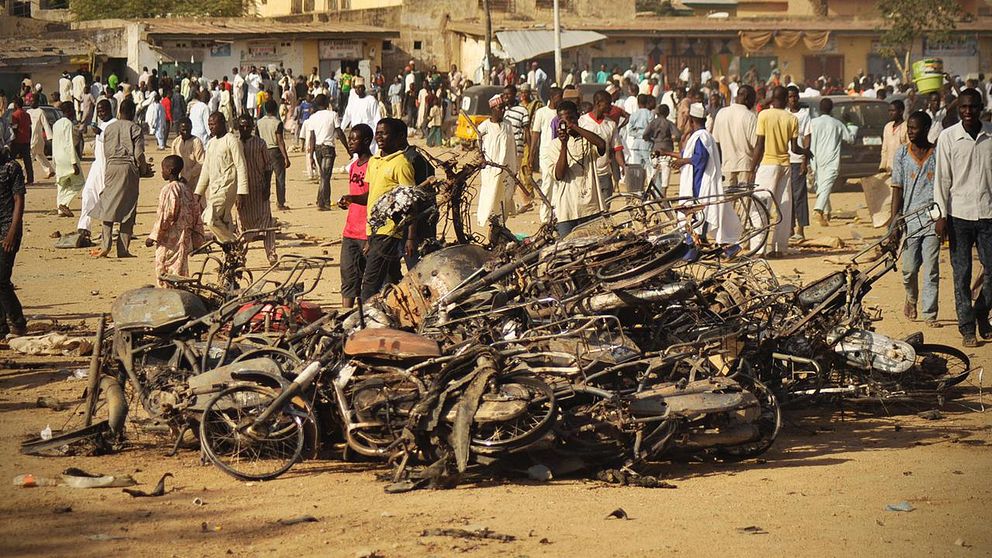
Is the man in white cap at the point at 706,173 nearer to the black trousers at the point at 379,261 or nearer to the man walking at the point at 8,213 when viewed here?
the black trousers at the point at 379,261

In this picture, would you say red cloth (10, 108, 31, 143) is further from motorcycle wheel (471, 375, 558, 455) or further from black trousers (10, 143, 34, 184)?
motorcycle wheel (471, 375, 558, 455)

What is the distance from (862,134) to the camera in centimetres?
2091

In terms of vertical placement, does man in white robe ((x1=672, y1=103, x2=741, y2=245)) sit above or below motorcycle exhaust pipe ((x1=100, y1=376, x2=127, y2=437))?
above

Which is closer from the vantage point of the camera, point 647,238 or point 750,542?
point 750,542

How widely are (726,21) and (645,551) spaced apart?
43899 millimetres

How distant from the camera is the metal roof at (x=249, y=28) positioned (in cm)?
4078

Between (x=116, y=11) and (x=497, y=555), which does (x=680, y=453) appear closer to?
(x=497, y=555)

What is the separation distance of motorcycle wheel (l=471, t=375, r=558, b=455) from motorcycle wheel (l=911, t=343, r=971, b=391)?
308cm

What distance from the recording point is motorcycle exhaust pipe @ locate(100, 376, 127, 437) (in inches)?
278

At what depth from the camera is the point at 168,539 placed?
5656mm

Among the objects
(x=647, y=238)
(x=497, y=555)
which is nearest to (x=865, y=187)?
(x=647, y=238)

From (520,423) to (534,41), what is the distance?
37.5 m

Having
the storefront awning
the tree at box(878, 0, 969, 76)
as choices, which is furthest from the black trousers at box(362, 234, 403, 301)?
the tree at box(878, 0, 969, 76)

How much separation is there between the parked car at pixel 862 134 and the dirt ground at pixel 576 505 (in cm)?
1291
